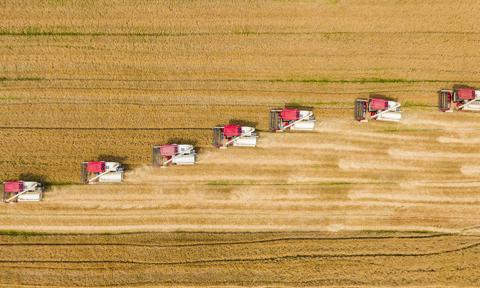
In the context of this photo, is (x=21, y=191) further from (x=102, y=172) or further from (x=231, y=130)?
(x=231, y=130)

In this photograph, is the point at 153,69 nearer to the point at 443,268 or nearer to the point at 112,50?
the point at 112,50

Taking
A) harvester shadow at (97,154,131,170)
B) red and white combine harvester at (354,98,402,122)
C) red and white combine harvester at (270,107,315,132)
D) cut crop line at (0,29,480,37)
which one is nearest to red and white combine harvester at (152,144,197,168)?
harvester shadow at (97,154,131,170)

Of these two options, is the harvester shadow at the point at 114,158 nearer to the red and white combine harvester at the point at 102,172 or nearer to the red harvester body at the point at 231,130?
the red and white combine harvester at the point at 102,172

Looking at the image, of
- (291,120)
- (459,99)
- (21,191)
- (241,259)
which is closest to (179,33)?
(291,120)

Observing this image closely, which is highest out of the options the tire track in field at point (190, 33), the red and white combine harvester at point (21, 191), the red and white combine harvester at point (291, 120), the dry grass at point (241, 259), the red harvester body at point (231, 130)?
the tire track in field at point (190, 33)

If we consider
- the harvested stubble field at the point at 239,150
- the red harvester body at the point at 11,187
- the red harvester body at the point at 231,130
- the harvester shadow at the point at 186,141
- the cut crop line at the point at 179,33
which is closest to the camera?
the red harvester body at the point at 11,187

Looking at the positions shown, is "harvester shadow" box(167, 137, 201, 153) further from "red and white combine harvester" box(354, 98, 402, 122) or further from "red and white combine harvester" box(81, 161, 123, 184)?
"red and white combine harvester" box(354, 98, 402, 122)

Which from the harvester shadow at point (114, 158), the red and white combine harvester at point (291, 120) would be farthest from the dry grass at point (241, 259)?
the red and white combine harvester at point (291, 120)
